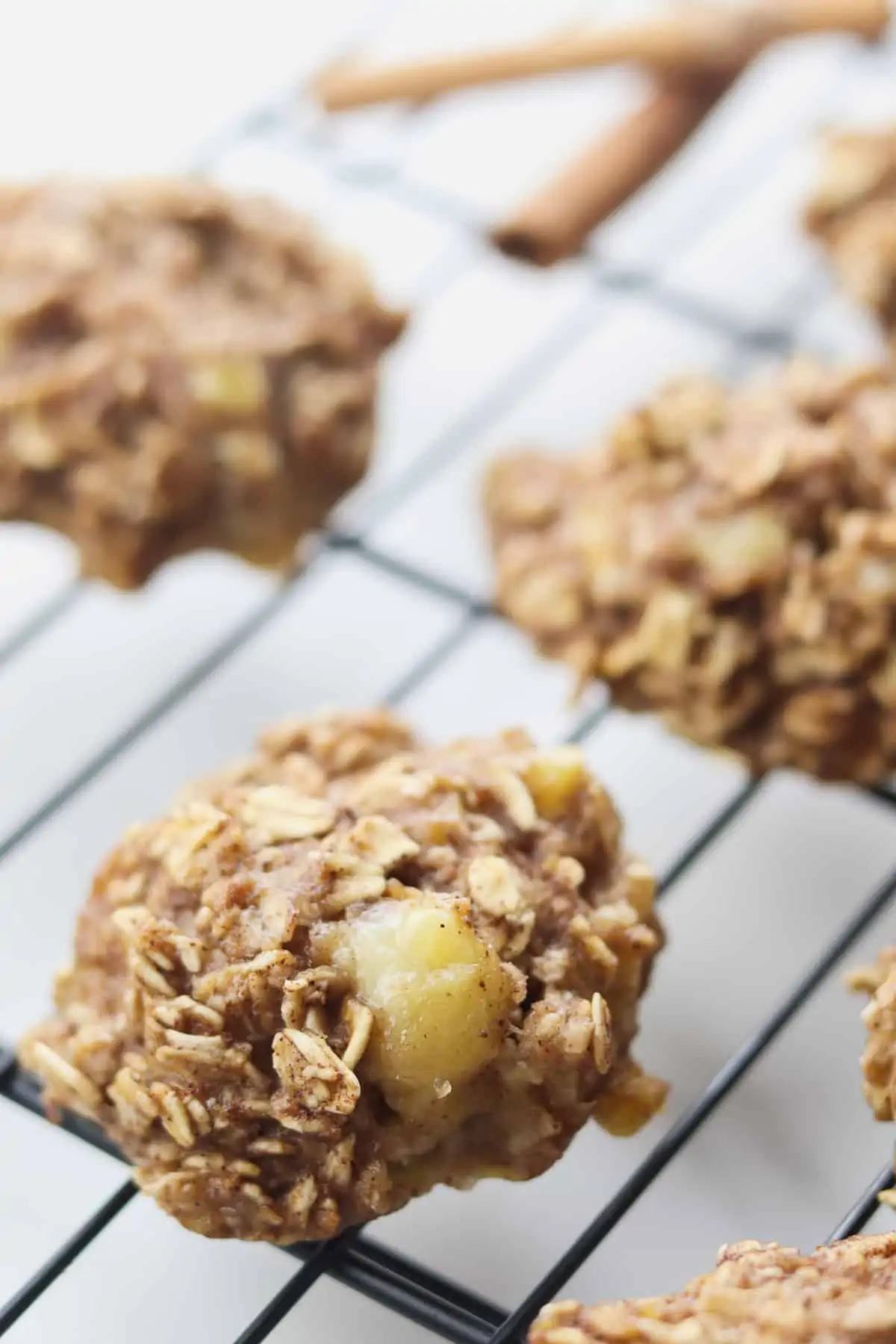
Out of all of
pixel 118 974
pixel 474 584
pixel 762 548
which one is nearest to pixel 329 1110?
pixel 118 974

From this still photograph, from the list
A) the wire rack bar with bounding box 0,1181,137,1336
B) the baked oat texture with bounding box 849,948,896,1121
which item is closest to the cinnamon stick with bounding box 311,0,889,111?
the baked oat texture with bounding box 849,948,896,1121

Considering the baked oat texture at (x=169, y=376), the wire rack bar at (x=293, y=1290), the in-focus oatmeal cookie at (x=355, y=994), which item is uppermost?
the baked oat texture at (x=169, y=376)

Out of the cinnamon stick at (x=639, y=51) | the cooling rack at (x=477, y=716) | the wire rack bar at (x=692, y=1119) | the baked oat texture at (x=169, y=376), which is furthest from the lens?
the cinnamon stick at (x=639, y=51)

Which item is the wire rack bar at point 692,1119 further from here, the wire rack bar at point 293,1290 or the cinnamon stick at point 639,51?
the cinnamon stick at point 639,51

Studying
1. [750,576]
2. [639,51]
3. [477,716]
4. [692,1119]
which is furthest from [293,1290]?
[639,51]

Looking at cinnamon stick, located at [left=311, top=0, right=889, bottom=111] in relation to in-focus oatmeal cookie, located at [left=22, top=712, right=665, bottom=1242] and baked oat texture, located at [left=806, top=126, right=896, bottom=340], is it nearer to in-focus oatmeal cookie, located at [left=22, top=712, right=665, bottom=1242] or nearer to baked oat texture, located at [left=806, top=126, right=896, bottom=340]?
baked oat texture, located at [left=806, top=126, right=896, bottom=340]

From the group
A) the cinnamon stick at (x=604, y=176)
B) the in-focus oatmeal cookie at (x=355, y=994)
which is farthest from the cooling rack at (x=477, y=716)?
the cinnamon stick at (x=604, y=176)
